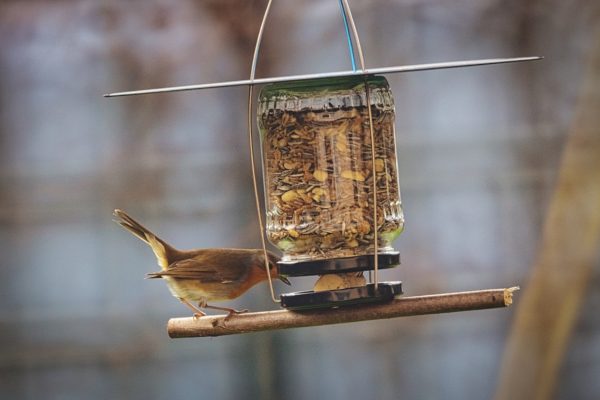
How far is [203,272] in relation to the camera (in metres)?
3.30

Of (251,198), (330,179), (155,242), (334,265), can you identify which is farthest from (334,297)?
(251,198)

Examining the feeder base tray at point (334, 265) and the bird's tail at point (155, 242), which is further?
the bird's tail at point (155, 242)

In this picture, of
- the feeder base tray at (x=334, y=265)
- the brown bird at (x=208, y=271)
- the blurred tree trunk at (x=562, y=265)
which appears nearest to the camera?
the feeder base tray at (x=334, y=265)

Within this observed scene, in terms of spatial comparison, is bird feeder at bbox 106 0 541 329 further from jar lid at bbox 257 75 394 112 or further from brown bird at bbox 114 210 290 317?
brown bird at bbox 114 210 290 317

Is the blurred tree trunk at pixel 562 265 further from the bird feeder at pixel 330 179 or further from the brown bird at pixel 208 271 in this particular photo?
the bird feeder at pixel 330 179

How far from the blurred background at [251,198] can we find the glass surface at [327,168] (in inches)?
116

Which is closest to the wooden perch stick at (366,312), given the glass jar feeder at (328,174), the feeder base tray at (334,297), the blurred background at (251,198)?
the feeder base tray at (334,297)

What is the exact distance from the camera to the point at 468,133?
5938 mm

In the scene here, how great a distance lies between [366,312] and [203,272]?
91cm

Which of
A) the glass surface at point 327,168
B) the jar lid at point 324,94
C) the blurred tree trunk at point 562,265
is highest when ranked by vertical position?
the jar lid at point 324,94

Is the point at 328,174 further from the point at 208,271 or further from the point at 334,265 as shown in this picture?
the point at 208,271

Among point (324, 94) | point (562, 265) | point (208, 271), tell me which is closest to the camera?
point (324, 94)

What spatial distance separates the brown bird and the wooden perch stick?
54 centimetres

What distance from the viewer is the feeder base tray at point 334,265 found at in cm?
261
